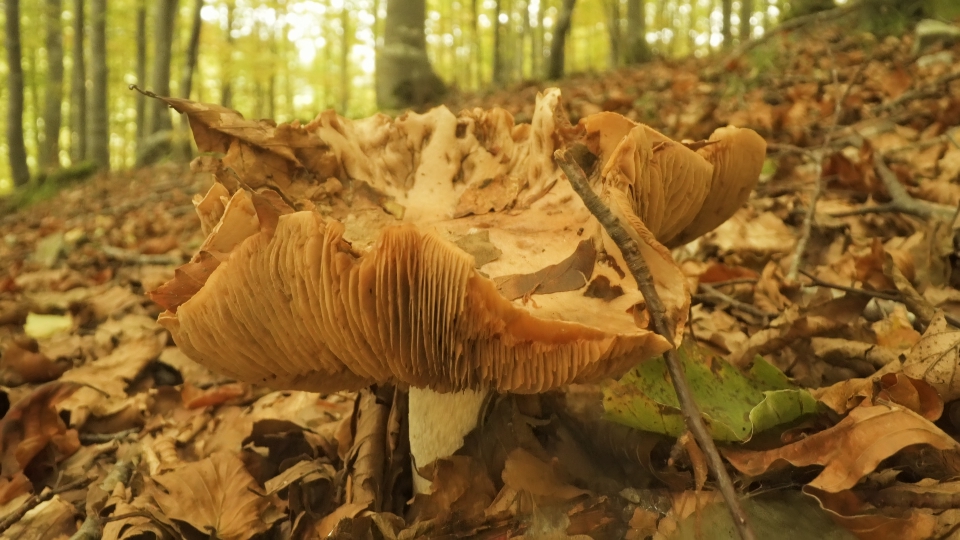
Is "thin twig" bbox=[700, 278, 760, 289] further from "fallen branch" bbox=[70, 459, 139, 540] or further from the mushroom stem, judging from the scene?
"fallen branch" bbox=[70, 459, 139, 540]

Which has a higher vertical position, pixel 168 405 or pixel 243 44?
pixel 243 44

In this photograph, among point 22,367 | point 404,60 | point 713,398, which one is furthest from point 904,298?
point 404,60

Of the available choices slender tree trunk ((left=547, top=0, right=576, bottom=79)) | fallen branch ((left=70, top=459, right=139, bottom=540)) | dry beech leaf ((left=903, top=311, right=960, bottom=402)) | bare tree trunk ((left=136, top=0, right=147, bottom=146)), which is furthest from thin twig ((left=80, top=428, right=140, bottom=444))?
bare tree trunk ((left=136, top=0, right=147, bottom=146))

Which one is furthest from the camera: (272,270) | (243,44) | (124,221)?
(243,44)

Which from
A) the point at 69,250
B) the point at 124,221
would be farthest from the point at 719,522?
the point at 124,221

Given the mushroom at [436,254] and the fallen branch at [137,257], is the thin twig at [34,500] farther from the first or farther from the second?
the fallen branch at [137,257]

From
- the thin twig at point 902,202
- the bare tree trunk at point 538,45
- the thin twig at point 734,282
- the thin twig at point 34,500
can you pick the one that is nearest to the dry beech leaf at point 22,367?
the thin twig at point 34,500

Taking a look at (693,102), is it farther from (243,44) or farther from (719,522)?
(243,44)
